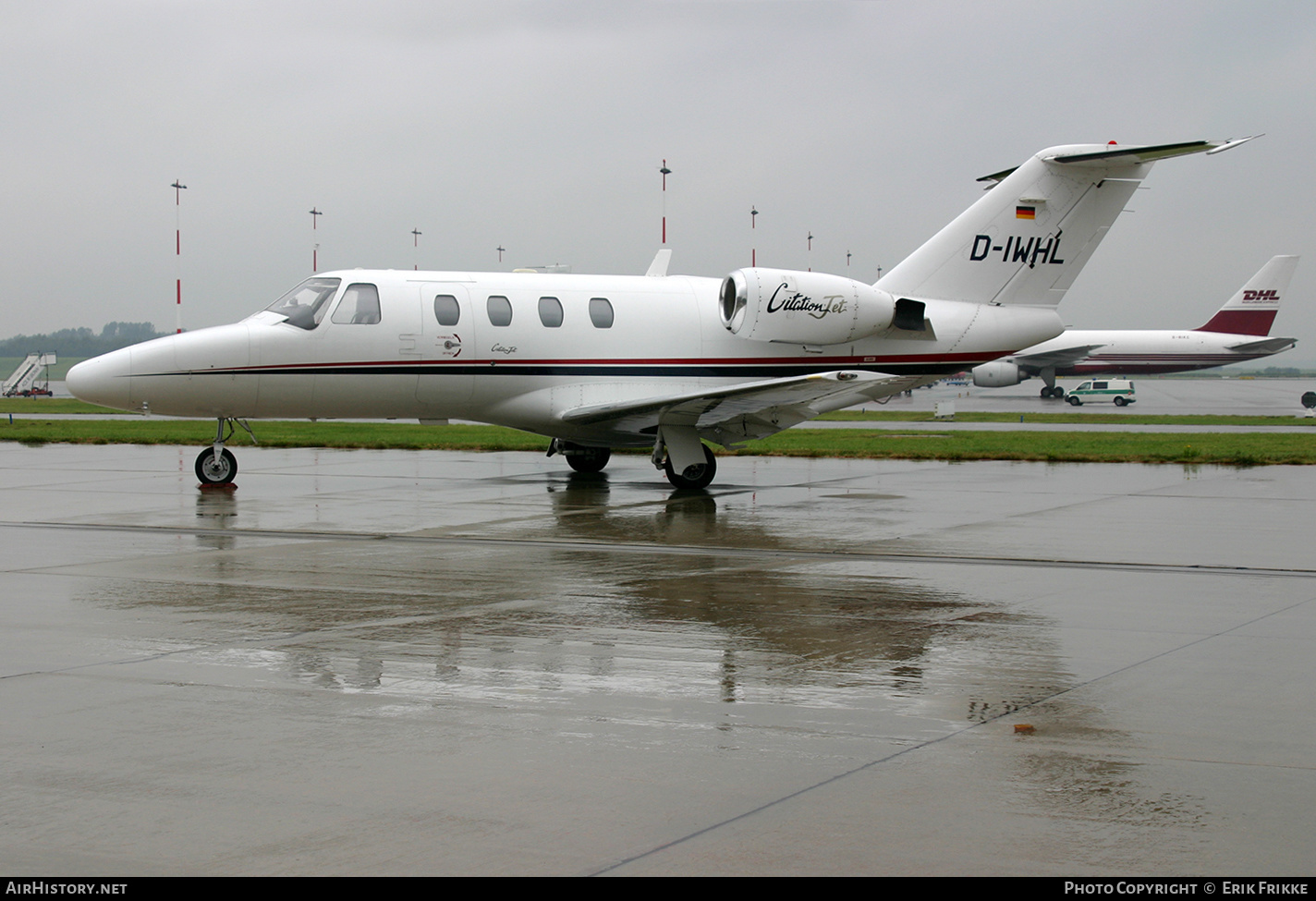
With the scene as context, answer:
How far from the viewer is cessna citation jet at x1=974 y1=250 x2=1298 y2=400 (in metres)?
67.9

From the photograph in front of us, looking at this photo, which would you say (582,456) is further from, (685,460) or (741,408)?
(741,408)

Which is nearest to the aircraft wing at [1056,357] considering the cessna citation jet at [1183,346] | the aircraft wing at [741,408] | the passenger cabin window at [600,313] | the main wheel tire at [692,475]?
the cessna citation jet at [1183,346]

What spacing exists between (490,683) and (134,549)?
6.70 metres

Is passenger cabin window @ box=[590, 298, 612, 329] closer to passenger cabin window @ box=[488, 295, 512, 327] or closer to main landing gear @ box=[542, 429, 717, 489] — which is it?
passenger cabin window @ box=[488, 295, 512, 327]

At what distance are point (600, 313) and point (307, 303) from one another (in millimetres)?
4345

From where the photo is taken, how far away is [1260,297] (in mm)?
69812

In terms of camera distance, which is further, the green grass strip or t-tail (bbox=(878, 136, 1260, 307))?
the green grass strip

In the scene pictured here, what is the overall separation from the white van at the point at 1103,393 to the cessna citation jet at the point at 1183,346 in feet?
9.19

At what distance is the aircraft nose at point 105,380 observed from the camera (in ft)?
58.8

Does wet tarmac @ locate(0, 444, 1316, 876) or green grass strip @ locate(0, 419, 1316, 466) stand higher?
green grass strip @ locate(0, 419, 1316, 466)

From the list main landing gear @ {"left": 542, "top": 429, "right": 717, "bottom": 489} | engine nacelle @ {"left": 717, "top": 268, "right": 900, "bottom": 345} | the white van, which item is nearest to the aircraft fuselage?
engine nacelle @ {"left": 717, "top": 268, "right": 900, "bottom": 345}

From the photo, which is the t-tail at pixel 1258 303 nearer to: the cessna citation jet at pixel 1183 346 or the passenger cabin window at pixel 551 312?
the cessna citation jet at pixel 1183 346

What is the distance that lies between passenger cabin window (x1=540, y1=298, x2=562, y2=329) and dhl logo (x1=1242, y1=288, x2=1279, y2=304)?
6153 centimetres

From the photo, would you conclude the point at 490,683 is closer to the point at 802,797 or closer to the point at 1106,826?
the point at 802,797
